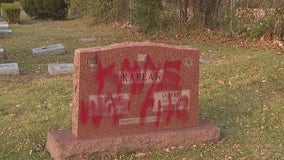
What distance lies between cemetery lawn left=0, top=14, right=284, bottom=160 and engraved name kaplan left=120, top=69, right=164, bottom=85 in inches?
25.5

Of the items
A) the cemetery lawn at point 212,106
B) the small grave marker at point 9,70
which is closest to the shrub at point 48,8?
the cemetery lawn at point 212,106

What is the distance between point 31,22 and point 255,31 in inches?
398

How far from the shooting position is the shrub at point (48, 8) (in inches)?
742

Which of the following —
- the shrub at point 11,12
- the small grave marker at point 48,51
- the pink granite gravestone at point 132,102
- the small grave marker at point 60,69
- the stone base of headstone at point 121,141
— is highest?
the pink granite gravestone at point 132,102

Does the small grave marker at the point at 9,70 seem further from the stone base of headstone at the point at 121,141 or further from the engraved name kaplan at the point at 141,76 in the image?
the engraved name kaplan at the point at 141,76

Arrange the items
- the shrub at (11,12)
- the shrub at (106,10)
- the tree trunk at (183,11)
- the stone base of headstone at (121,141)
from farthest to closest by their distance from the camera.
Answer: the shrub at (11,12) < the shrub at (106,10) < the tree trunk at (183,11) < the stone base of headstone at (121,141)

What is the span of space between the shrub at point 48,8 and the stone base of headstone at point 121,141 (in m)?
14.8

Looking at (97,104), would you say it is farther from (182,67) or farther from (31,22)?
(31,22)

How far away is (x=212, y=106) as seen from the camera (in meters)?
5.71

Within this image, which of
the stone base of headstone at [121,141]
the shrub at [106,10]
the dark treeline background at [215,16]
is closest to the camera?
the stone base of headstone at [121,141]

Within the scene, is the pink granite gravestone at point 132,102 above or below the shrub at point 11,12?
above

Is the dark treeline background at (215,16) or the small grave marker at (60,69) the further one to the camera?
the dark treeline background at (215,16)

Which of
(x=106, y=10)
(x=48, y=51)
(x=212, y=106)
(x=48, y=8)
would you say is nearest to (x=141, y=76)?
(x=212, y=106)

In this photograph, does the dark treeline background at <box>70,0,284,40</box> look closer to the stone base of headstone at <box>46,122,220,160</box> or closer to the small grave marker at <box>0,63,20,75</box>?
the small grave marker at <box>0,63,20,75</box>
